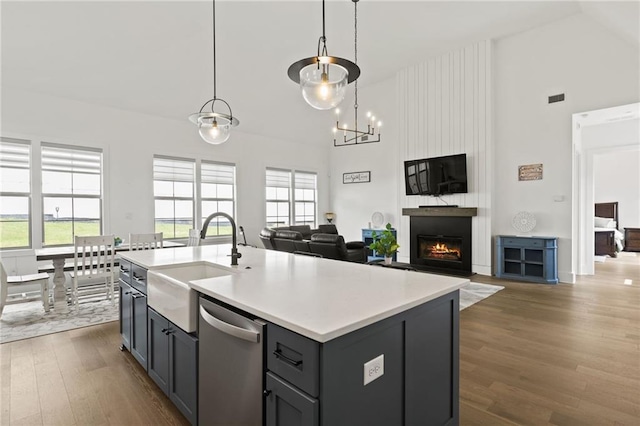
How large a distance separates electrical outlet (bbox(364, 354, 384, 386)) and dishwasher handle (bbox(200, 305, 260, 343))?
0.42m

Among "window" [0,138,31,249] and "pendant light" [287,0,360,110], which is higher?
"pendant light" [287,0,360,110]

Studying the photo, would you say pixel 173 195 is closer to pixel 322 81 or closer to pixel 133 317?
pixel 133 317

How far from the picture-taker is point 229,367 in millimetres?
1438

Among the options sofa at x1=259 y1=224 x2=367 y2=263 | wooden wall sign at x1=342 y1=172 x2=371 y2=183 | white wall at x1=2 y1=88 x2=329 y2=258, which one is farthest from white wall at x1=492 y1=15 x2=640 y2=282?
white wall at x1=2 y1=88 x2=329 y2=258

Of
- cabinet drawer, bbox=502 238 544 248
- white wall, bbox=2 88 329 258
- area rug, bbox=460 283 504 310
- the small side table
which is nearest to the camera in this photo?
area rug, bbox=460 283 504 310

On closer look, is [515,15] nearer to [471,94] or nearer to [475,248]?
[471,94]

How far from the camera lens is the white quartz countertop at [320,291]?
115 centimetres

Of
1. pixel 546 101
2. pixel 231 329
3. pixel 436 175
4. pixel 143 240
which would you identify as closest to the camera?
pixel 231 329

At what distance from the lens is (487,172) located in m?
6.01

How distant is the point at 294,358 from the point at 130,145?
20.9 ft

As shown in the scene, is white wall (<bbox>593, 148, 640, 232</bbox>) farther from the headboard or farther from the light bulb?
the light bulb

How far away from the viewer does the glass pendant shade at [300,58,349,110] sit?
219cm

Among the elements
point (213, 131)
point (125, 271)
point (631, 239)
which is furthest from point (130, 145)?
point (631, 239)

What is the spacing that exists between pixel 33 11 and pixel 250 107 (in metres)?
3.87
